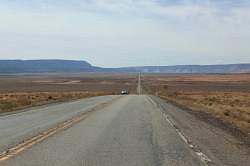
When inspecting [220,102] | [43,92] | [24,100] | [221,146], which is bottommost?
[43,92]

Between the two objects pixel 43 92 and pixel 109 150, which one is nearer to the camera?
pixel 109 150

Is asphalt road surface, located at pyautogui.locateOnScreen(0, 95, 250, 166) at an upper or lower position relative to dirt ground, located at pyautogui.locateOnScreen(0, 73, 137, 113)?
upper

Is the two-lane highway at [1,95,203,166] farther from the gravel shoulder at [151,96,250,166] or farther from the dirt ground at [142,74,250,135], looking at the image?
the dirt ground at [142,74,250,135]

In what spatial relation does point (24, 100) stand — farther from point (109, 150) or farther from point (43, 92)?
point (43, 92)

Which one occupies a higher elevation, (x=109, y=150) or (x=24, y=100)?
(x=109, y=150)

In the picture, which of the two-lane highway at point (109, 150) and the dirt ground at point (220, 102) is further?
the dirt ground at point (220, 102)

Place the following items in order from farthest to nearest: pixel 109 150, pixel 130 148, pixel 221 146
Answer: pixel 221 146, pixel 130 148, pixel 109 150

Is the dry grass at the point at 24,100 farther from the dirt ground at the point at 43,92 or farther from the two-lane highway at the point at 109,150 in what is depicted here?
the two-lane highway at the point at 109,150

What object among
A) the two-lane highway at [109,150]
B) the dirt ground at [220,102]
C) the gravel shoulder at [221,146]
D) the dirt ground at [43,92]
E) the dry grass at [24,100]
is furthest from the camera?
the dirt ground at [43,92]

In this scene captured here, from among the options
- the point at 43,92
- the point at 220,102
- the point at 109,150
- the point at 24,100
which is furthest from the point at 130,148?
the point at 43,92

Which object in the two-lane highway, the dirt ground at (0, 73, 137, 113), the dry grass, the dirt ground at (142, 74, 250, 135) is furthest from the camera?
the dirt ground at (0, 73, 137, 113)

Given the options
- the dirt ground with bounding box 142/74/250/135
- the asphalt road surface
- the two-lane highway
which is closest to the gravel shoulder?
the asphalt road surface

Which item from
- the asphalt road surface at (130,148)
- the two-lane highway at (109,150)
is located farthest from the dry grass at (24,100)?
the two-lane highway at (109,150)

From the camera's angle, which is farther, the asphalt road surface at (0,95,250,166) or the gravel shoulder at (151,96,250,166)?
the gravel shoulder at (151,96,250,166)
